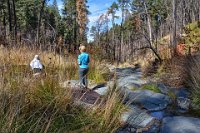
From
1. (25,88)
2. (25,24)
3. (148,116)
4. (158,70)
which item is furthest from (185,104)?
(25,24)

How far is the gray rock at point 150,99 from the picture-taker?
797 cm

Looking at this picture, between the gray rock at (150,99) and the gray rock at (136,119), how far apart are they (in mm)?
771

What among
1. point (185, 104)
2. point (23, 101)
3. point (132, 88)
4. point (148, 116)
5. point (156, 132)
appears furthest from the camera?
point (132, 88)

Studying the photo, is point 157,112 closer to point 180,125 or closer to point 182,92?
point 180,125

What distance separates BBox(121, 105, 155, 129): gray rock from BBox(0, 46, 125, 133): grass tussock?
20cm

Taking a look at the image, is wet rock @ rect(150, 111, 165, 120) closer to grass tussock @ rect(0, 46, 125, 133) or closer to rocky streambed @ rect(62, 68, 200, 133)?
rocky streambed @ rect(62, 68, 200, 133)

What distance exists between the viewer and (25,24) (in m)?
66.9

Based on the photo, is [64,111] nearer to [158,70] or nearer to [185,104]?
[185,104]

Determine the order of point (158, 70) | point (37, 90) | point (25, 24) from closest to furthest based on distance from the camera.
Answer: point (37, 90) < point (158, 70) < point (25, 24)

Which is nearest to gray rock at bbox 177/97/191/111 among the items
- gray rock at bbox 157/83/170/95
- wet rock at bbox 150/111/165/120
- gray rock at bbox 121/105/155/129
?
wet rock at bbox 150/111/165/120

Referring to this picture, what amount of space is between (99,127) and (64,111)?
56cm

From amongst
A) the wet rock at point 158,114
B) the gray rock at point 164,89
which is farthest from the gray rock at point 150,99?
the gray rock at point 164,89

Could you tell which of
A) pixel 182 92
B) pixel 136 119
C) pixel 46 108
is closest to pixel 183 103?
pixel 182 92

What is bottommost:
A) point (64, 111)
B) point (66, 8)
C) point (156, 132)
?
point (156, 132)
